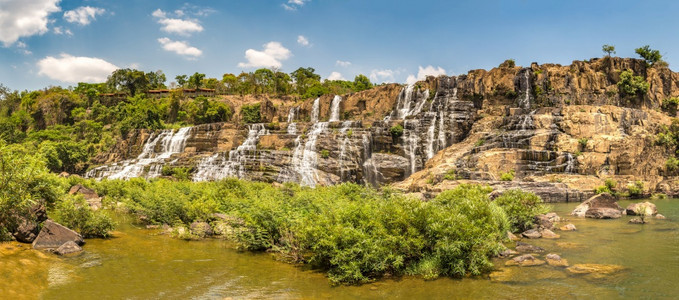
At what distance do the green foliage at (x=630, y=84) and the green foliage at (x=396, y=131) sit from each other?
3312cm

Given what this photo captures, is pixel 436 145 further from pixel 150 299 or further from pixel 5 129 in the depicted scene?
pixel 5 129

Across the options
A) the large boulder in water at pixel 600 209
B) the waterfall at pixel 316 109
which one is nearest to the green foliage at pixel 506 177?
the large boulder in water at pixel 600 209

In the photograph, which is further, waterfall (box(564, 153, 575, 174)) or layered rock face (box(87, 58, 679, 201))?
layered rock face (box(87, 58, 679, 201))

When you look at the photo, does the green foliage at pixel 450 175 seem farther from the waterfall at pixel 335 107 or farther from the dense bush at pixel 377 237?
the waterfall at pixel 335 107

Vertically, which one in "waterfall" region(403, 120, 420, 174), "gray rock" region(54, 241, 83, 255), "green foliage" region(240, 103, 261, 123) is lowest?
"gray rock" region(54, 241, 83, 255)

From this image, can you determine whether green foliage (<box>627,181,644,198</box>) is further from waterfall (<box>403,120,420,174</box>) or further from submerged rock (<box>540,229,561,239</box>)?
submerged rock (<box>540,229,561,239</box>)

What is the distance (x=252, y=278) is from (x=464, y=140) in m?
48.7

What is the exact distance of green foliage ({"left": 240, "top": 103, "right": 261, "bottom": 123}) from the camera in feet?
279

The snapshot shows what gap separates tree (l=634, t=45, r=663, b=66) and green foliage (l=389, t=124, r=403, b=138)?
40601mm

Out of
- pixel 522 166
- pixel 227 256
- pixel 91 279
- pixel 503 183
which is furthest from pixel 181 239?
pixel 522 166

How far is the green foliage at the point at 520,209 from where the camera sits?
74.8ft

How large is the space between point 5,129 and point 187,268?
301 ft

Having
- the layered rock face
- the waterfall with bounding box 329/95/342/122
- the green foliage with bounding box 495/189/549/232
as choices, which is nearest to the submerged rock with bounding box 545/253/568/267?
the green foliage with bounding box 495/189/549/232

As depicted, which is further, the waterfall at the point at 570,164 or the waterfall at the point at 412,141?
the waterfall at the point at 412,141
